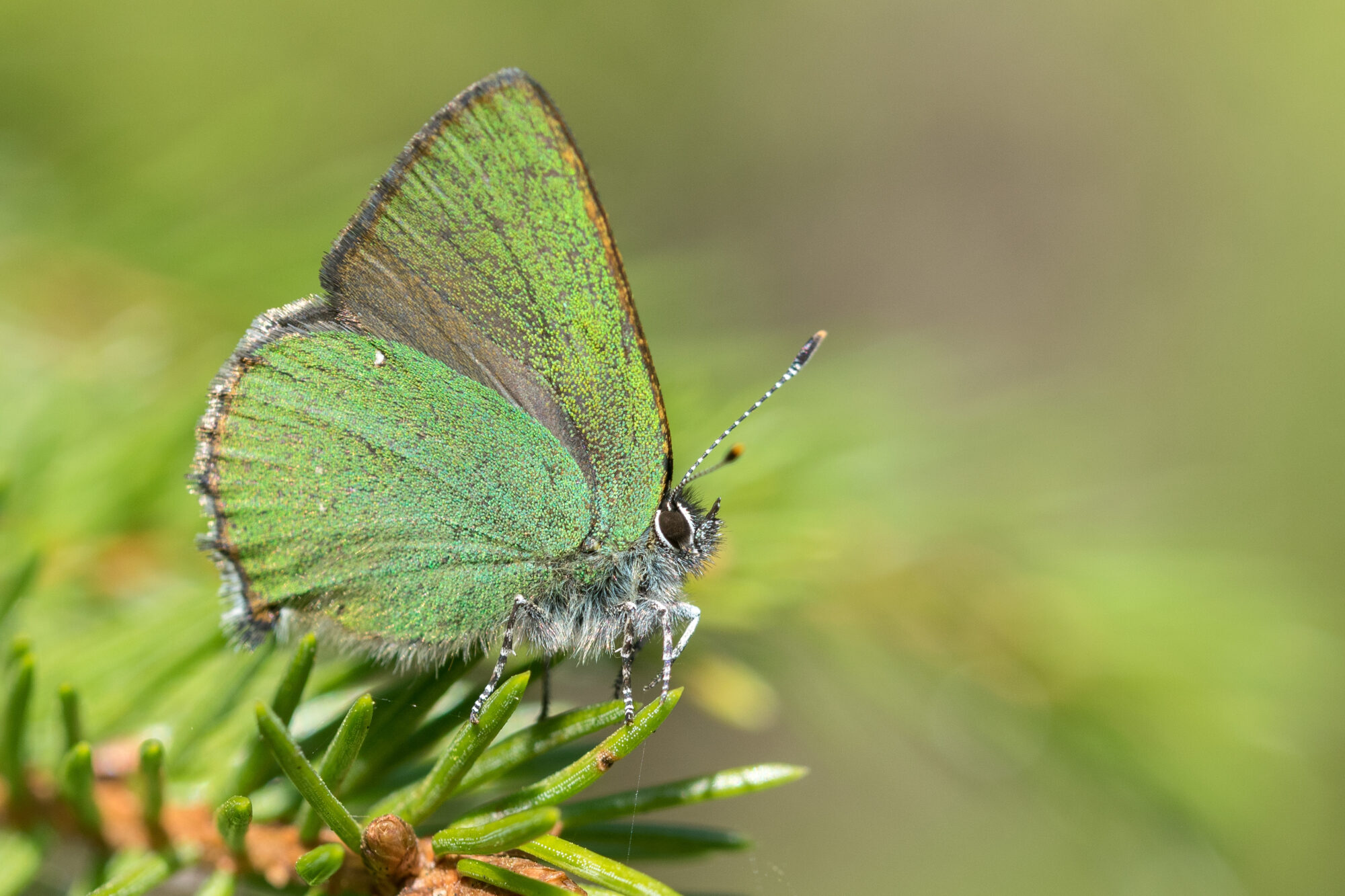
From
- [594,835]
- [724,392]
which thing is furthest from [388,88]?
[594,835]

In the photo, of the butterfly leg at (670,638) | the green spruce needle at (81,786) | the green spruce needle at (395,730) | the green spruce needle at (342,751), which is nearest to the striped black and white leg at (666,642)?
the butterfly leg at (670,638)

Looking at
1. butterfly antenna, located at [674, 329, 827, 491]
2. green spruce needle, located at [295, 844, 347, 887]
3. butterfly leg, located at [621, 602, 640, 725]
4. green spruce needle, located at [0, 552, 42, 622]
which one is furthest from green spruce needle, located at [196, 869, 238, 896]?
butterfly antenna, located at [674, 329, 827, 491]

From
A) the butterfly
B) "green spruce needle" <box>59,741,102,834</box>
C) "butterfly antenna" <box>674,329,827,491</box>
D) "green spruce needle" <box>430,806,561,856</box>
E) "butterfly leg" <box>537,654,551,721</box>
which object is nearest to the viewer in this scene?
"green spruce needle" <box>430,806,561,856</box>

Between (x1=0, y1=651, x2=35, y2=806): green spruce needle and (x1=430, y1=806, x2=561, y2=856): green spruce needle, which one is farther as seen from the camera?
(x1=0, y1=651, x2=35, y2=806): green spruce needle

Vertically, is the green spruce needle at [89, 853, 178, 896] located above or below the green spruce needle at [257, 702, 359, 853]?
below

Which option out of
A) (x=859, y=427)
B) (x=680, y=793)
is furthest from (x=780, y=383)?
(x=680, y=793)

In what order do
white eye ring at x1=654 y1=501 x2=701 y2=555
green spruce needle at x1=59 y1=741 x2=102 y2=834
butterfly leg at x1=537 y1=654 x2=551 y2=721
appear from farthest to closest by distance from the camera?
white eye ring at x1=654 y1=501 x2=701 y2=555, butterfly leg at x1=537 y1=654 x2=551 y2=721, green spruce needle at x1=59 y1=741 x2=102 y2=834

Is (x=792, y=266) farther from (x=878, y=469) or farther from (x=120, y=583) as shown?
(x=120, y=583)

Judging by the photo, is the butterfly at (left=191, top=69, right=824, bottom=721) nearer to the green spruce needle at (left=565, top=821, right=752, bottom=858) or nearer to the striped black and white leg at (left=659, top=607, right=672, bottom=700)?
the striped black and white leg at (left=659, top=607, right=672, bottom=700)
